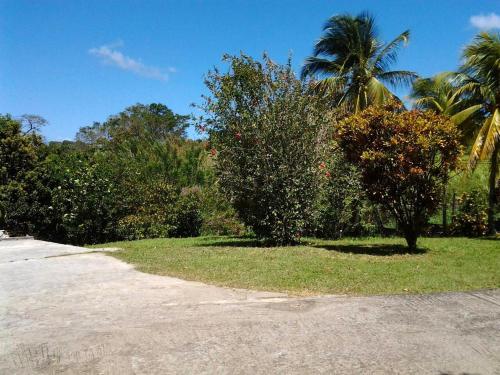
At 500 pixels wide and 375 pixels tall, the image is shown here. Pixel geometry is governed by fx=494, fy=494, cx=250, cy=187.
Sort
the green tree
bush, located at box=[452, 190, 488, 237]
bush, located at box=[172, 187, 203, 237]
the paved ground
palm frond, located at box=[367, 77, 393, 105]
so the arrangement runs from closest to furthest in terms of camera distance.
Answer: the paved ground < bush, located at box=[452, 190, 488, 237] < the green tree < bush, located at box=[172, 187, 203, 237] < palm frond, located at box=[367, 77, 393, 105]

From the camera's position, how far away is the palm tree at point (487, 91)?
15.3 m

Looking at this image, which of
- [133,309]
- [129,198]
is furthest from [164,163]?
[133,309]

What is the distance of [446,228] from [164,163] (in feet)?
37.5

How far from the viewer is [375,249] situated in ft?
39.4

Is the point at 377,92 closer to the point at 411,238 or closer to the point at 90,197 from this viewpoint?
the point at 411,238

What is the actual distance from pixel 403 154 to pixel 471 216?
27.7ft

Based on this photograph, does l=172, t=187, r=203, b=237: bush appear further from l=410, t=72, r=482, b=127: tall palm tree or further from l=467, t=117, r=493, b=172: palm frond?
l=467, t=117, r=493, b=172: palm frond

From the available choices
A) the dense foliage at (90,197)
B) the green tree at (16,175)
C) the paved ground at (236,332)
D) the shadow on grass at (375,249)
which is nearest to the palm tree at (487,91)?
the shadow on grass at (375,249)

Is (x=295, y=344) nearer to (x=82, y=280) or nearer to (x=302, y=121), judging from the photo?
(x=82, y=280)

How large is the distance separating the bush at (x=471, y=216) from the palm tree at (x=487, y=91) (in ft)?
0.85

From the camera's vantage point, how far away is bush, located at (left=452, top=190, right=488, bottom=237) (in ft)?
56.2

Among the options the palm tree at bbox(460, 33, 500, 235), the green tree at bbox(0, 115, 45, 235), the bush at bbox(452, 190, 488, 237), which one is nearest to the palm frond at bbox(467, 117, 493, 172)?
the palm tree at bbox(460, 33, 500, 235)

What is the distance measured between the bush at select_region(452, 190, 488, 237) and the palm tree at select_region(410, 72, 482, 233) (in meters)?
0.53

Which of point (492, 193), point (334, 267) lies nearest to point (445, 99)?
point (492, 193)
